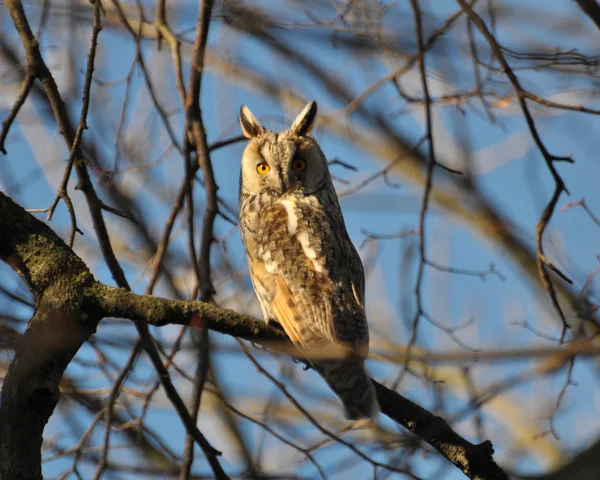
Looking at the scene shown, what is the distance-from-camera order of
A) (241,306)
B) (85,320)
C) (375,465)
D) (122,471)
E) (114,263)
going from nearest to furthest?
(85,320), (375,465), (114,263), (122,471), (241,306)

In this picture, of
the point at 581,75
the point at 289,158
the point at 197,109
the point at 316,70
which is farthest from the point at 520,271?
the point at 197,109

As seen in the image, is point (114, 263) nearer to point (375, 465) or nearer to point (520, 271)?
point (375, 465)

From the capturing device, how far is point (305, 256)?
3619 mm

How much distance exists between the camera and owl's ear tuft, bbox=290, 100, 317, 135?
15.1 ft

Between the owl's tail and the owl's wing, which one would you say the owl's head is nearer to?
the owl's wing

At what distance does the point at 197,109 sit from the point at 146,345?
51.1 inches

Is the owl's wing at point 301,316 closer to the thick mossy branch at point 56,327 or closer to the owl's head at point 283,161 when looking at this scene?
the thick mossy branch at point 56,327

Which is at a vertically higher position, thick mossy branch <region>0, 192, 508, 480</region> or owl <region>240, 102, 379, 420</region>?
owl <region>240, 102, 379, 420</region>

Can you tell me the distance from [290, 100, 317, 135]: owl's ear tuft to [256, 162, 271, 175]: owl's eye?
0.36 m

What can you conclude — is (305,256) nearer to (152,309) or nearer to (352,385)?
(352,385)

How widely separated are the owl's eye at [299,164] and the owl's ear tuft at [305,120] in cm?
32

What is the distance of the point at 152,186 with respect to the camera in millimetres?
8750

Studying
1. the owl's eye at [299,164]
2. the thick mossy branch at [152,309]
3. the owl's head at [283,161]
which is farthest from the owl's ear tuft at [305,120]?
the thick mossy branch at [152,309]

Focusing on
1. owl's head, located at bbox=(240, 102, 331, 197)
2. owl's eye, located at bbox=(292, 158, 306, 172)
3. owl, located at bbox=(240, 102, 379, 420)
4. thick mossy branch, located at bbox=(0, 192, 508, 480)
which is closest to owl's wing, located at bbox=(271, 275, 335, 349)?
owl, located at bbox=(240, 102, 379, 420)
